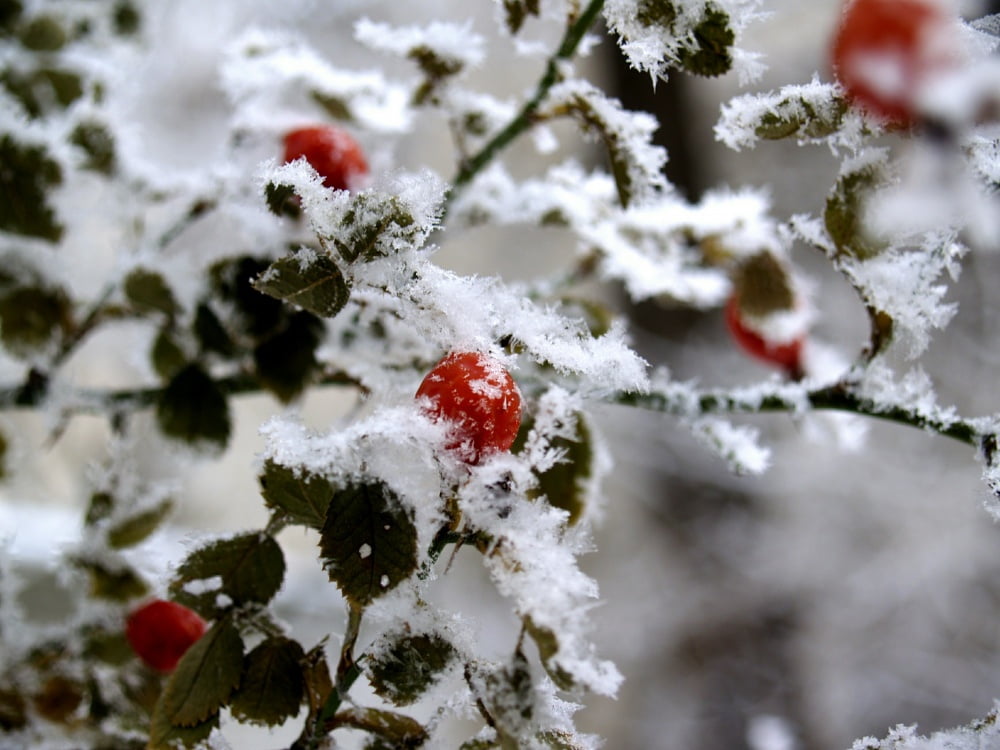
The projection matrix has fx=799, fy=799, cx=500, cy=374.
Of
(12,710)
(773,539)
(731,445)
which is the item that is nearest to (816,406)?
(731,445)

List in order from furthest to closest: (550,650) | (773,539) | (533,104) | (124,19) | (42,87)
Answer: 1. (773,539)
2. (124,19)
3. (42,87)
4. (533,104)
5. (550,650)

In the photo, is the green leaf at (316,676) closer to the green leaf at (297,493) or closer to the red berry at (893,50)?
the green leaf at (297,493)

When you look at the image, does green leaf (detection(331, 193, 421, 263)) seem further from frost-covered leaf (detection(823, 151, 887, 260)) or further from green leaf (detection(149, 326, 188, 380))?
green leaf (detection(149, 326, 188, 380))

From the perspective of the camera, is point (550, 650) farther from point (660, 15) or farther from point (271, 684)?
point (660, 15)

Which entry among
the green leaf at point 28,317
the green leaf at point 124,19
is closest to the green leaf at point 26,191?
the green leaf at point 28,317

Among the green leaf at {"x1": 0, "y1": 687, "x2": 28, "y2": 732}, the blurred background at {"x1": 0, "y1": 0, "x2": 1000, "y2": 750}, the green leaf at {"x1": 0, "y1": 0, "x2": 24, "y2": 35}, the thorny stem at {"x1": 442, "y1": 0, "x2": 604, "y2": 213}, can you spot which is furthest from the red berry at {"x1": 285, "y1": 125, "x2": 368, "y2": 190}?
the blurred background at {"x1": 0, "y1": 0, "x2": 1000, "y2": 750}
